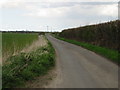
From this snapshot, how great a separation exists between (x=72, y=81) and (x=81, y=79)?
20.3 inches

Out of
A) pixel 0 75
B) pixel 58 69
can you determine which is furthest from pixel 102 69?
pixel 0 75

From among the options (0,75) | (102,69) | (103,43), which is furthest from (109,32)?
(0,75)

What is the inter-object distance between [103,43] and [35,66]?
52.7ft

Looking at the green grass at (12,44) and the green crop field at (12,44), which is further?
the green grass at (12,44)

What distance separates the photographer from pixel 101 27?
2883 cm

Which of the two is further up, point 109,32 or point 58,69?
point 109,32

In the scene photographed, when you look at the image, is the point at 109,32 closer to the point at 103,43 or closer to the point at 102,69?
the point at 103,43

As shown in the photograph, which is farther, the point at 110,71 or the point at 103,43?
the point at 103,43

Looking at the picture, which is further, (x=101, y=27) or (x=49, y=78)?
(x=101, y=27)

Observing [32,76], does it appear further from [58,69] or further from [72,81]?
[58,69]

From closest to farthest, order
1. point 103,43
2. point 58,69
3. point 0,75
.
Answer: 1. point 0,75
2. point 58,69
3. point 103,43

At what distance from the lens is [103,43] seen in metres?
27.6

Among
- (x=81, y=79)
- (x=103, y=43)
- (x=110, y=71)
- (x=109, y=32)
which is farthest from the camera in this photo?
(x=103, y=43)

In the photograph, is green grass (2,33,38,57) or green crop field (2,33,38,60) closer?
green crop field (2,33,38,60)
